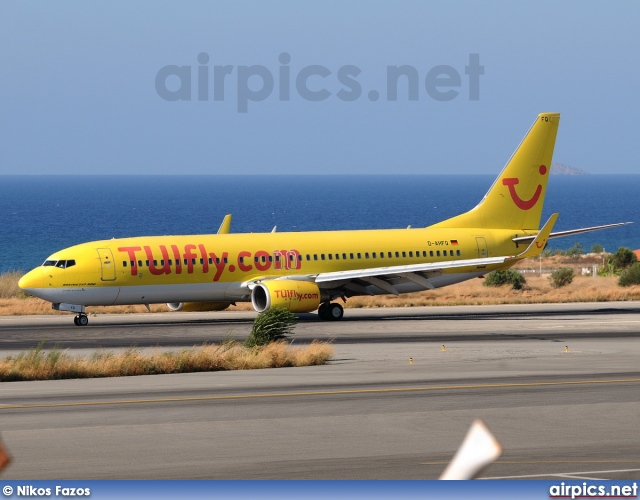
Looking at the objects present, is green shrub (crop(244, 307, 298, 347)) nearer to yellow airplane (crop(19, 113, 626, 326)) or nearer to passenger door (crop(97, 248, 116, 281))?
yellow airplane (crop(19, 113, 626, 326))

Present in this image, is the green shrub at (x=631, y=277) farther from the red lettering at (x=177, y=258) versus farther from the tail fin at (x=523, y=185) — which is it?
the red lettering at (x=177, y=258)

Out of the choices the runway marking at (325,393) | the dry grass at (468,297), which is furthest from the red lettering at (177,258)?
the runway marking at (325,393)

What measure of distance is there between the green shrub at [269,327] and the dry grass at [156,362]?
88.6 inches

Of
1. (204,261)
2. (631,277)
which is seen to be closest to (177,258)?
(204,261)

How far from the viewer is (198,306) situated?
50.3 meters

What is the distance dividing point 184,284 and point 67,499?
127ft

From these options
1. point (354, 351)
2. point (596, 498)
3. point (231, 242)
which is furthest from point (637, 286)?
point (596, 498)

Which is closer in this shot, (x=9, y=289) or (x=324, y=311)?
(x=324, y=311)

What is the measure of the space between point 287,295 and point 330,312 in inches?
111

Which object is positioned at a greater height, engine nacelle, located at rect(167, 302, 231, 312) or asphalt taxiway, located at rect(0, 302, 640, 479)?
engine nacelle, located at rect(167, 302, 231, 312)

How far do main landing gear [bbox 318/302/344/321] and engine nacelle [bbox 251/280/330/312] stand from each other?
1048 mm

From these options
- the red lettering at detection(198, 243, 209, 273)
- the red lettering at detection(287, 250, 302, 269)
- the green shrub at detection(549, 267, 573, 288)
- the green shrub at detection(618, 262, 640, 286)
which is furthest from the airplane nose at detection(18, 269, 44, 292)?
the green shrub at detection(618, 262, 640, 286)

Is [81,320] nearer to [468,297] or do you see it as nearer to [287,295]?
[287,295]

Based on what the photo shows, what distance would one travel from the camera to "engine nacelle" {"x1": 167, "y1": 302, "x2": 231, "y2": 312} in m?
50.3
